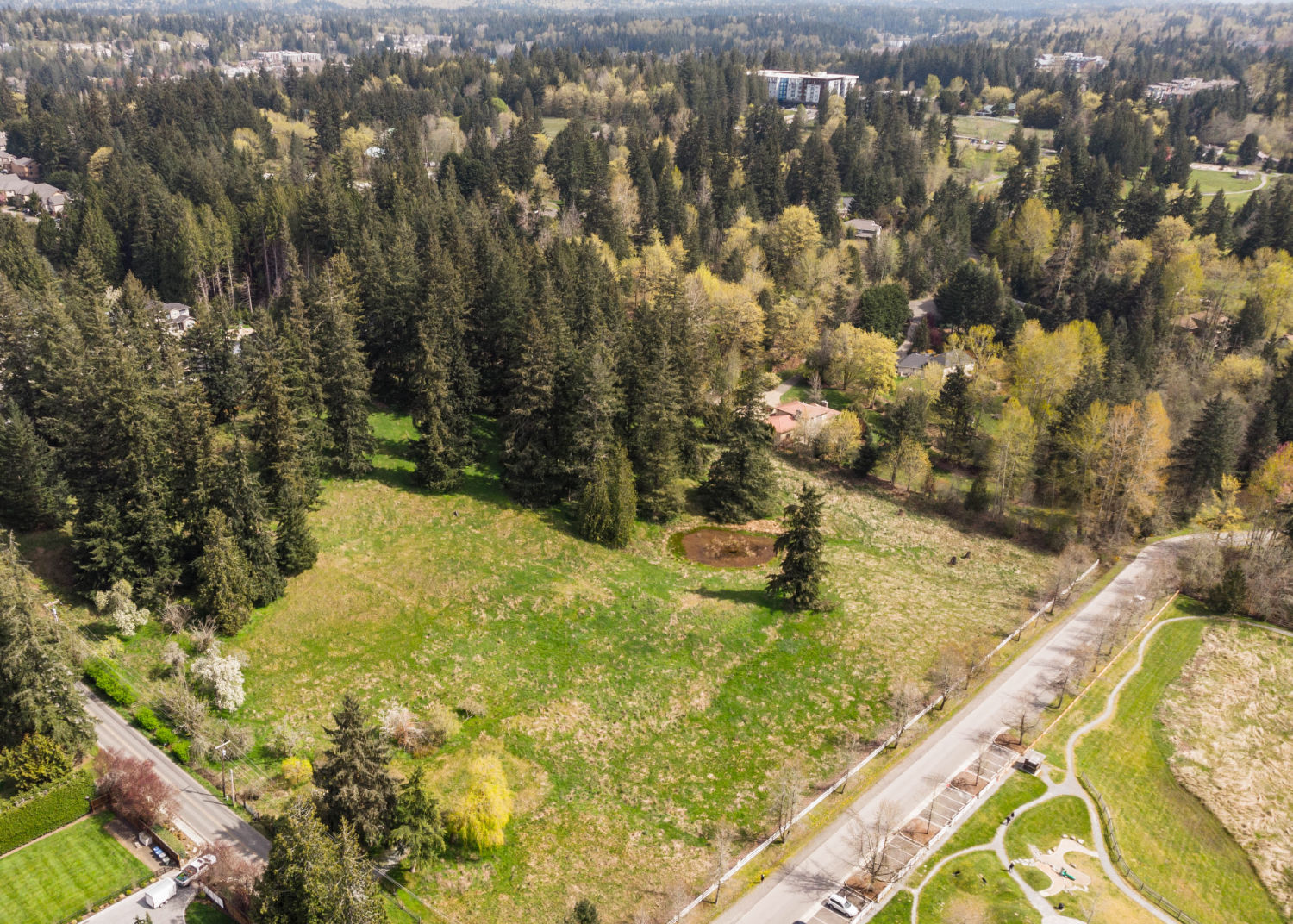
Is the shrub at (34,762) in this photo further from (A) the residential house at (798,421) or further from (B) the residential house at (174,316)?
(A) the residential house at (798,421)

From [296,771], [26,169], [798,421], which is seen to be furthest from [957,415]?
[26,169]

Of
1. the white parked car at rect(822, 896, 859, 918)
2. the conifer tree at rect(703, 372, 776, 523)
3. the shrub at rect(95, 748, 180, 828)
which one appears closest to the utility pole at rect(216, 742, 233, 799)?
the shrub at rect(95, 748, 180, 828)

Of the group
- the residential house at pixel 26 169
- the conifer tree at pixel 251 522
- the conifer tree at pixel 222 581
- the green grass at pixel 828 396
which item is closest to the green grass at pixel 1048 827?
the conifer tree at pixel 222 581

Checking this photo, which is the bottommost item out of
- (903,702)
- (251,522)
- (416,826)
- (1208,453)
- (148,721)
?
(1208,453)

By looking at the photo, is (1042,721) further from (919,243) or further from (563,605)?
(919,243)

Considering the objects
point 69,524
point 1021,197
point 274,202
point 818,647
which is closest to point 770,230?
point 1021,197

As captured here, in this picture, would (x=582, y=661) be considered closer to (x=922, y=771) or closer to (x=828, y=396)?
(x=922, y=771)
